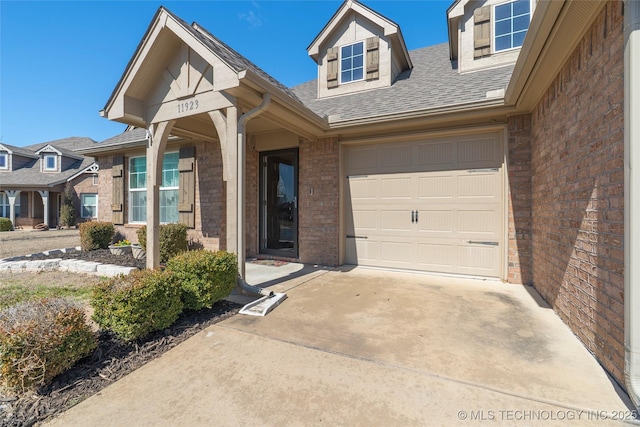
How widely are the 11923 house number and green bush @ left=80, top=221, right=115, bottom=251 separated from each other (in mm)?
5050

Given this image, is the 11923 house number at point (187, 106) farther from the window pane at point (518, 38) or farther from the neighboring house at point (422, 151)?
the window pane at point (518, 38)

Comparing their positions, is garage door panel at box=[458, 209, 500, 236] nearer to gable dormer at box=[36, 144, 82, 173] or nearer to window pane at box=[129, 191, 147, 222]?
window pane at box=[129, 191, 147, 222]

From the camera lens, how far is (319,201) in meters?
6.14

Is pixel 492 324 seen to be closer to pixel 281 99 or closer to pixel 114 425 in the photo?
pixel 114 425

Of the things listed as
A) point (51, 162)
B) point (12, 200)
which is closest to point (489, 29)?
point (12, 200)

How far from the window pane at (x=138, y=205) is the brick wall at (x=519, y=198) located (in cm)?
867


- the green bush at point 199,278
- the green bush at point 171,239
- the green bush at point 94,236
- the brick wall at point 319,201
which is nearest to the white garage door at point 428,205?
the brick wall at point 319,201

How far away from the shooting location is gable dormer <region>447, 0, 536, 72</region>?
5.79m

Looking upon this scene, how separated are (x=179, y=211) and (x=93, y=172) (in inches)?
612

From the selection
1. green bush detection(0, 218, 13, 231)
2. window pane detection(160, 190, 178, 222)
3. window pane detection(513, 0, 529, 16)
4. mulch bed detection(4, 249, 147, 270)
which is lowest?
mulch bed detection(4, 249, 147, 270)

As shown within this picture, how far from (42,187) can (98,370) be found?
21.1m

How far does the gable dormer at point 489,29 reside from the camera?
5.79 metres

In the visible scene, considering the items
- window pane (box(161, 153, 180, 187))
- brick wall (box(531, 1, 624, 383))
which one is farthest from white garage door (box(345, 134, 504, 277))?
window pane (box(161, 153, 180, 187))

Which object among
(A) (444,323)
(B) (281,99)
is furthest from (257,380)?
(B) (281,99)
